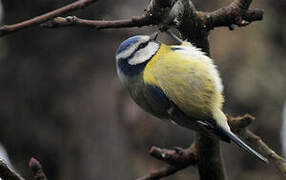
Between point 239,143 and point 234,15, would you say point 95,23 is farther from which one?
point 239,143

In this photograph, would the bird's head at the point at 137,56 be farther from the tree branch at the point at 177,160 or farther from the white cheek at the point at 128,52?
the tree branch at the point at 177,160

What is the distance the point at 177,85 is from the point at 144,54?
0.81 ft

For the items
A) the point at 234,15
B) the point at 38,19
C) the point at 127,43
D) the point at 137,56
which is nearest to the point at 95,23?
the point at 38,19

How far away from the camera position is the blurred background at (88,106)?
406cm

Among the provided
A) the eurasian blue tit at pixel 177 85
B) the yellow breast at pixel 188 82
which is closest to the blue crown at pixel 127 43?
the eurasian blue tit at pixel 177 85

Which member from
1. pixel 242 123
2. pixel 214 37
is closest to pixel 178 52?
pixel 242 123

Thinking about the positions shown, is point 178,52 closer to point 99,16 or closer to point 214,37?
point 99,16

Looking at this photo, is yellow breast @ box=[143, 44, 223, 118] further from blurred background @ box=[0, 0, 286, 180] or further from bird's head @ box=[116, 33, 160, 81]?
blurred background @ box=[0, 0, 286, 180]

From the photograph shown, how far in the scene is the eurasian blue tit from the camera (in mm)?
2061

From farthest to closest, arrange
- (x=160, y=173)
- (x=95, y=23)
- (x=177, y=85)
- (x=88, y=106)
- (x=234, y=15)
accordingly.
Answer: (x=88, y=106)
(x=177, y=85)
(x=160, y=173)
(x=234, y=15)
(x=95, y=23)

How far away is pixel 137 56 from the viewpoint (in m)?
2.22

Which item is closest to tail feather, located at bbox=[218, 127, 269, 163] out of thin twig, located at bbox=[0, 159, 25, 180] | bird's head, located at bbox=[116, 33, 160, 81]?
bird's head, located at bbox=[116, 33, 160, 81]

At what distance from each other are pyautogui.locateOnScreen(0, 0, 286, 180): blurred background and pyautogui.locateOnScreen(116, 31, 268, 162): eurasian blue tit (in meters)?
1.85

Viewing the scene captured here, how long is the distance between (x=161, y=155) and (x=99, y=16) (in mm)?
2318
